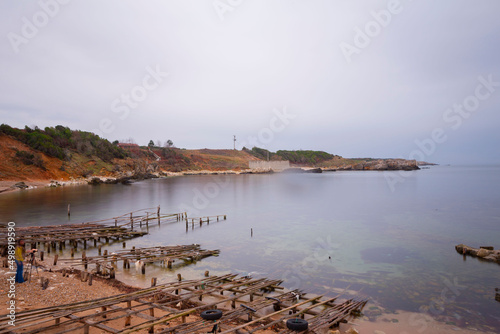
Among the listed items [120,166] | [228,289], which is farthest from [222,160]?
[228,289]

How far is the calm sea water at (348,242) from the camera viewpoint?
13.5m

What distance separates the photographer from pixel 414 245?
21.6m

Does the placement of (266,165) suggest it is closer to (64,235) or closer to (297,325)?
(64,235)

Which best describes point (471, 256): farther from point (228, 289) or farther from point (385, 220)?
point (228, 289)

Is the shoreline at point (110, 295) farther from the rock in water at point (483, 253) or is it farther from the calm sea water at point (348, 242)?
the rock in water at point (483, 253)

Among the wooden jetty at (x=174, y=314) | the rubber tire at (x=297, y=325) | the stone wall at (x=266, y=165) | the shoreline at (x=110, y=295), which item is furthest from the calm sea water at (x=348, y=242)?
the stone wall at (x=266, y=165)

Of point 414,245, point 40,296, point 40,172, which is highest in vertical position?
point 40,172

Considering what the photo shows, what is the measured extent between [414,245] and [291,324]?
1782 cm

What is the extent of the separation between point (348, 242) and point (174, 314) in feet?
56.9

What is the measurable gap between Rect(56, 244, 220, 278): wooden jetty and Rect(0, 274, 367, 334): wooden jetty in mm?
4429

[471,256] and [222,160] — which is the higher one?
[222,160]

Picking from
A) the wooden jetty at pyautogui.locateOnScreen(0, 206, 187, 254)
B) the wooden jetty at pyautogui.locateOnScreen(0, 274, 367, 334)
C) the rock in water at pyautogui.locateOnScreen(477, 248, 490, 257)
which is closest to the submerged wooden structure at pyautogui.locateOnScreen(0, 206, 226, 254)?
the wooden jetty at pyautogui.locateOnScreen(0, 206, 187, 254)

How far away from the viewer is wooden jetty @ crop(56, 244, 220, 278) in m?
14.4

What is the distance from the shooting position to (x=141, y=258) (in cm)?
1611
